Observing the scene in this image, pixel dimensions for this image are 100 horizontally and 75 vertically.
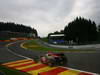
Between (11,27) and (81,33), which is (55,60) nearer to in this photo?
(81,33)

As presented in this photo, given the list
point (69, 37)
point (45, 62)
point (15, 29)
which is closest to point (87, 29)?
point (69, 37)

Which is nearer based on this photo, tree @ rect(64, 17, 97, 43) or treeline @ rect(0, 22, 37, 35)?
tree @ rect(64, 17, 97, 43)

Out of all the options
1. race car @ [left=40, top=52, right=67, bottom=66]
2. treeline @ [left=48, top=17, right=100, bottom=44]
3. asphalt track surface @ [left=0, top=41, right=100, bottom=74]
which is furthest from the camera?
treeline @ [left=48, top=17, right=100, bottom=44]

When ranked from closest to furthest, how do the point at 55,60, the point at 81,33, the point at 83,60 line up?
the point at 55,60 < the point at 83,60 < the point at 81,33

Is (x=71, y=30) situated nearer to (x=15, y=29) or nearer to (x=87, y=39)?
(x=87, y=39)

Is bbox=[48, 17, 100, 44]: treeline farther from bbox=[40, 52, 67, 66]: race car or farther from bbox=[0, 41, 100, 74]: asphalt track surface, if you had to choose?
bbox=[40, 52, 67, 66]: race car

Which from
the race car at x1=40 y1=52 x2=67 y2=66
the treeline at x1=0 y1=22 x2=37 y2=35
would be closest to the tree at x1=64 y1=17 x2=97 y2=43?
the race car at x1=40 y1=52 x2=67 y2=66

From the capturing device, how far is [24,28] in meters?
146

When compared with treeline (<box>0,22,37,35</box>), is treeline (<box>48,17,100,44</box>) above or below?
below

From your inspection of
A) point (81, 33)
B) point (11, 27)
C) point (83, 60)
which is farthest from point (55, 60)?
point (11, 27)

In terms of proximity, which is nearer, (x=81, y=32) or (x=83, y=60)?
(x=83, y=60)

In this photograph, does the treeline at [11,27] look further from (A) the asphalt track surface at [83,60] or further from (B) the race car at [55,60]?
(B) the race car at [55,60]

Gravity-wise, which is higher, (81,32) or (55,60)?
(81,32)

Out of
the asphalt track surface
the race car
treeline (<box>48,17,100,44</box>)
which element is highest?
treeline (<box>48,17,100,44</box>)
